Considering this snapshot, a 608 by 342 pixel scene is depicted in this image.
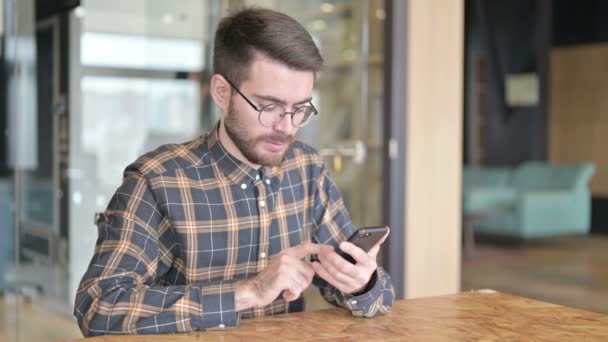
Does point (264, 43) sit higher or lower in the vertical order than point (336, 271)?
higher

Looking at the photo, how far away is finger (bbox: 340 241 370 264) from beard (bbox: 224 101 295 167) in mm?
317

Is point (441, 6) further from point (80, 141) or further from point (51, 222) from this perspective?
point (51, 222)

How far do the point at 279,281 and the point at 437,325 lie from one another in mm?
309

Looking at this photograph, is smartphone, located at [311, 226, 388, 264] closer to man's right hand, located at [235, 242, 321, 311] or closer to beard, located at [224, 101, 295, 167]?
man's right hand, located at [235, 242, 321, 311]

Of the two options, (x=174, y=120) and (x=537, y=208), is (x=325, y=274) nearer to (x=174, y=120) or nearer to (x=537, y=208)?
(x=174, y=120)

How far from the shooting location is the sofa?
26.0ft

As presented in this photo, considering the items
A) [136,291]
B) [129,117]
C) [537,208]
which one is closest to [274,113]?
[136,291]

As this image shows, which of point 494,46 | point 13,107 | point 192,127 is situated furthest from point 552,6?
point 13,107

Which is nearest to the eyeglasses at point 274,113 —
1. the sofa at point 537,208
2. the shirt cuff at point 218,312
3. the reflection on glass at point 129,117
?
the shirt cuff at point 218,312

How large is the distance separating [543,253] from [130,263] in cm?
690

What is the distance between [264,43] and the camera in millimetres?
1555

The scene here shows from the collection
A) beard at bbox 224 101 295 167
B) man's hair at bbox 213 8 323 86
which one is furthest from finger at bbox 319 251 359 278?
man's hair at bbox 213 8 323 86

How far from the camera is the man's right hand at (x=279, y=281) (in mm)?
1328

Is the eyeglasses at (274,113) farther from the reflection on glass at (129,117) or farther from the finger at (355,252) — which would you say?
the reflection on glass at (129,117)
